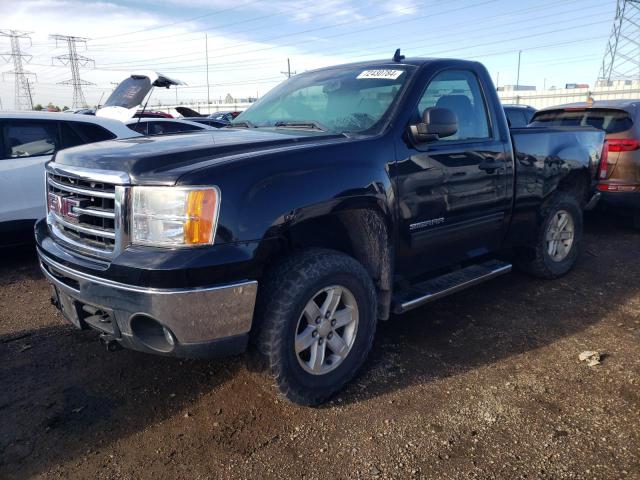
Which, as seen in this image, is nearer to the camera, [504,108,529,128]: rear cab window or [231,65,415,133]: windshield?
[231,65,415,133]: windshield

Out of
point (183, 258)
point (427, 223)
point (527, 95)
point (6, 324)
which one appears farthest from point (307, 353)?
A: point (527, 95)

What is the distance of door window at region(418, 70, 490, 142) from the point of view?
3.70 meters

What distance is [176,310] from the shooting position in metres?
2.38

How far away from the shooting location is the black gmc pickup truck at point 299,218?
2434mm

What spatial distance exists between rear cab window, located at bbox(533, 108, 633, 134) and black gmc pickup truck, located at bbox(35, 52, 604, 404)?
329 centimetres

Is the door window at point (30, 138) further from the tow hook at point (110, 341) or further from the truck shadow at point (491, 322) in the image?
the truck shadow at point (491, 322)

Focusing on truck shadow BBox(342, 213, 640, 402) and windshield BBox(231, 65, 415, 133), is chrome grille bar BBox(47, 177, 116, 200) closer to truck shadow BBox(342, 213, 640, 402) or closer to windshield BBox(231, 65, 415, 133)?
windshield BBox(231, 65, 415, 133)

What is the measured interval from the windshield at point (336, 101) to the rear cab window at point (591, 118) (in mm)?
4028

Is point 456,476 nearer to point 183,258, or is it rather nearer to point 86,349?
point 183,258

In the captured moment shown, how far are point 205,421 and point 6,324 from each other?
226 cm

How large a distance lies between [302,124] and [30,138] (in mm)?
3370

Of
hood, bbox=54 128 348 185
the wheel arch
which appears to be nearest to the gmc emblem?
hood, bbox=54 128 348 185

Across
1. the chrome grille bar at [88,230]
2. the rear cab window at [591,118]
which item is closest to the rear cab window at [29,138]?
the chrome grille bar at [88,230]

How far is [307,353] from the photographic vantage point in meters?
2.97
